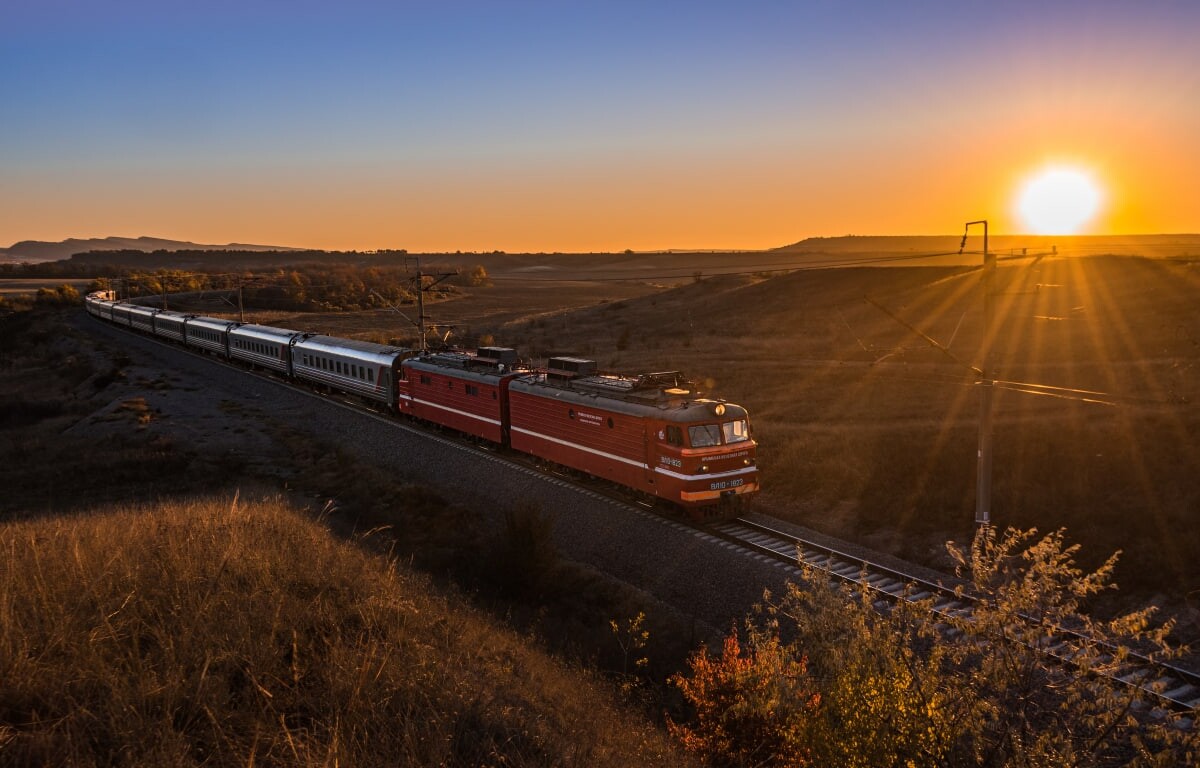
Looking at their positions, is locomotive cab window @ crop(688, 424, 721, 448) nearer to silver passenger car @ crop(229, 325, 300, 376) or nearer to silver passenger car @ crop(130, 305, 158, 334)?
silver passenger car @ crop(229, 325, 300, 376)

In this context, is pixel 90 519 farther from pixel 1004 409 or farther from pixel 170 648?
pixel 1004 409

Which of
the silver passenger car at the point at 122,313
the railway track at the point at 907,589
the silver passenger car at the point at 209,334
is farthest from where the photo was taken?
the silver passenger car at the point at 122,313

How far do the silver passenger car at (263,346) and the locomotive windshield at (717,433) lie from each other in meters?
33.1

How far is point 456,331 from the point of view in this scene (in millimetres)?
77875

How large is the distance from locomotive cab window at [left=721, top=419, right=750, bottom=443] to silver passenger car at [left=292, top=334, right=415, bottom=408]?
19058mm

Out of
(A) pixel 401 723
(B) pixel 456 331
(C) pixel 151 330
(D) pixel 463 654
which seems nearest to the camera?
(A) pixel 401 723

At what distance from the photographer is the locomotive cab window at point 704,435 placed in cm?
1917

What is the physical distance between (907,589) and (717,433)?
7538 mm

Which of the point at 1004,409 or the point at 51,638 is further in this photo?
the point at 1004,409

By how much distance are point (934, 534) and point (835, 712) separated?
12270 mm

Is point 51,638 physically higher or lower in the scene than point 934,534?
higher

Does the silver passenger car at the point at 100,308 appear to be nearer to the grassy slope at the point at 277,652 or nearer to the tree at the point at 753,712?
the grassy slope at the point at 277,652

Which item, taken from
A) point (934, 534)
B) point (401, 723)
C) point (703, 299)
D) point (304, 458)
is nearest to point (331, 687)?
point (401, 723)

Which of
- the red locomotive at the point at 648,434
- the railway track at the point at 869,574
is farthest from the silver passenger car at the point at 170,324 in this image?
the red locomotive at the point at 648,434
